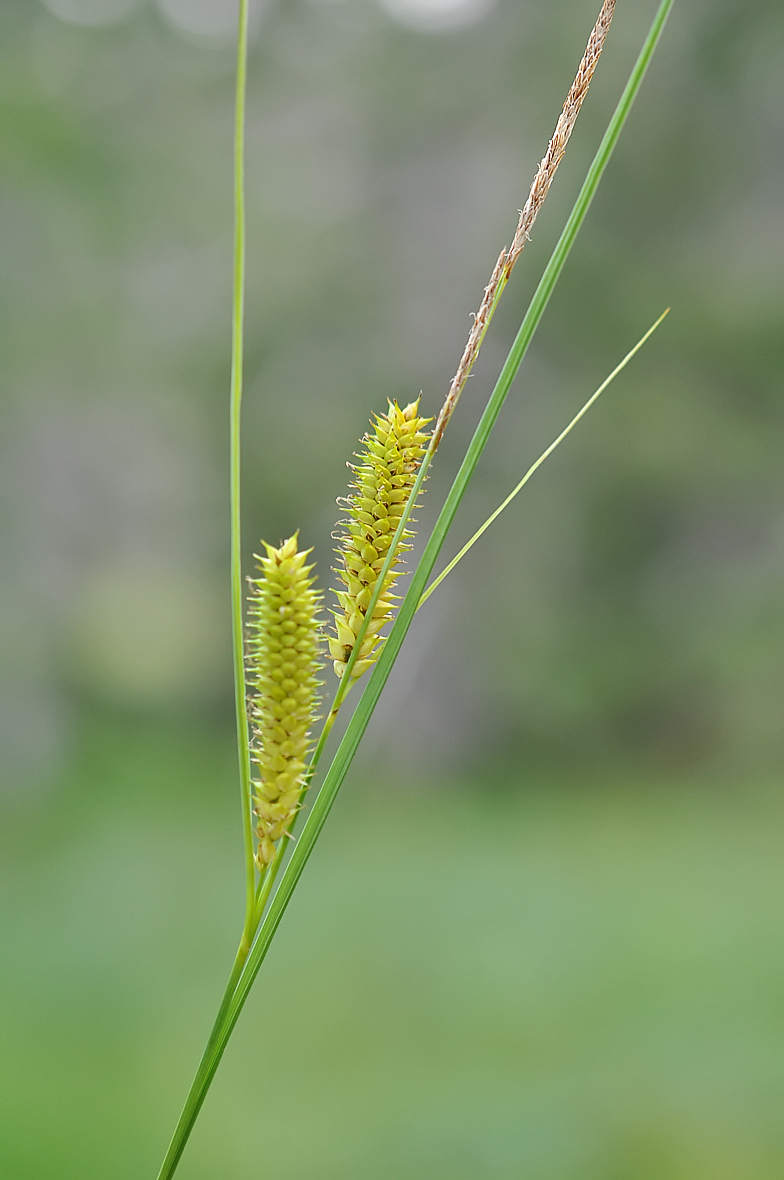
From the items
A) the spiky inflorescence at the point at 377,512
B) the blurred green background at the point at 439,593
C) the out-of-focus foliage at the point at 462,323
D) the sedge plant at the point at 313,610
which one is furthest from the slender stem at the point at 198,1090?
the out-of-focus foliage at the point at 462,323

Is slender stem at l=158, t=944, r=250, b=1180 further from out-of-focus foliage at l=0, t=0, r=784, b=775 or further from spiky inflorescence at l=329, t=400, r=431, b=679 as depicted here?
out-of-focus foliage at l=0, t=0, r=784, b=775

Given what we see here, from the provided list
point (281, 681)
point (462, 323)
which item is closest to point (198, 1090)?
point (281, 681)

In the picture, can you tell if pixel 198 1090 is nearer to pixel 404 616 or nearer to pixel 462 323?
pixel 404 616

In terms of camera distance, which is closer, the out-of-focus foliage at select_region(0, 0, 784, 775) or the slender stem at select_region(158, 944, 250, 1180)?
the slender stem at select_region(158, 944, 250, 1180)

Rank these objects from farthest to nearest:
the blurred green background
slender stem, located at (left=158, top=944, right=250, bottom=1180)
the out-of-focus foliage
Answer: the out-of-focus foliage, the blurred green background, slender stem, located at (left=158, top=944, right=250, bottom=1180)

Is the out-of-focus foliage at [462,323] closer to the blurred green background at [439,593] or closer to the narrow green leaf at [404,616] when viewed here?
the blurred green background at [439,593]

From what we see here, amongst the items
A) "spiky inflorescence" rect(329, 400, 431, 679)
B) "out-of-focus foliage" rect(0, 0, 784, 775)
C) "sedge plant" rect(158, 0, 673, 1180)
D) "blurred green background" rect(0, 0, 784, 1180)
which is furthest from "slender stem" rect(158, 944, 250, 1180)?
"out-of-focus foliage" rect(0, 0, 784, 775)

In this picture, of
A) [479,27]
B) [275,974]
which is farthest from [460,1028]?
[479,27]
